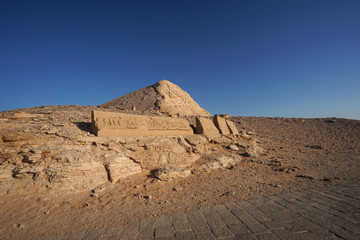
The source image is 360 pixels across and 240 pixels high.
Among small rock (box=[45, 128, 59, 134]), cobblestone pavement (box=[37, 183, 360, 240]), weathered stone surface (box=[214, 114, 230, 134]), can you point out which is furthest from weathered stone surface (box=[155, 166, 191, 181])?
weathered stone surface (box=[214, 114, 230, 134])

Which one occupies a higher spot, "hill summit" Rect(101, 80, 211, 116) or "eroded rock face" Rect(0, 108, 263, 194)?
"hill summit" Rect(101, 80, 211, 116)

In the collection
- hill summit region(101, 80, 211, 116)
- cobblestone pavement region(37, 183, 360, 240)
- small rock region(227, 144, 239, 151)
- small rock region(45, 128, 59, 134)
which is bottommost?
cobblestone pavement region(37, 183, 360, 240)

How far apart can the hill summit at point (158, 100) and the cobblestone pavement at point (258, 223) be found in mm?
13042

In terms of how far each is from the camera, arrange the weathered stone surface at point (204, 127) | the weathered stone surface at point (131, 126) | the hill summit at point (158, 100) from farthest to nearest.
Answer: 1. the hill summit at point (158, 100)
2. the weathered stone surface at point (204, 127)
3. the weathered stone surface at point (131, 126)

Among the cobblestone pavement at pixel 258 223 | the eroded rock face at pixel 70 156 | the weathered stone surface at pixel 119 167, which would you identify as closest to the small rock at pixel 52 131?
the eroded rock face at pixel 70 156

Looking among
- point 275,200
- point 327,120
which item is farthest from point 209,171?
point 327,120

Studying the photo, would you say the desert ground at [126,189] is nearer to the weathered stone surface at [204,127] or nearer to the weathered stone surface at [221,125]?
the weathered stone surface at [204,127]

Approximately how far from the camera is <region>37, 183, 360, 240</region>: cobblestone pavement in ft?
7.39

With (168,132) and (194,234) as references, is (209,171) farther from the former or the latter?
(194,234)

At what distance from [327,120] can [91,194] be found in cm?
1891

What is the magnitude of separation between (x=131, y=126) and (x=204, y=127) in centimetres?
342

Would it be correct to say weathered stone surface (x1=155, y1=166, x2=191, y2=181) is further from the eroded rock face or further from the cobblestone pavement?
the cobblestone pavement

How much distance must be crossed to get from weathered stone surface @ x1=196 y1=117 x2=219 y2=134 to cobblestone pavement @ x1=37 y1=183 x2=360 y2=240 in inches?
163

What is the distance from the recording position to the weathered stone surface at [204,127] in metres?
7.23
